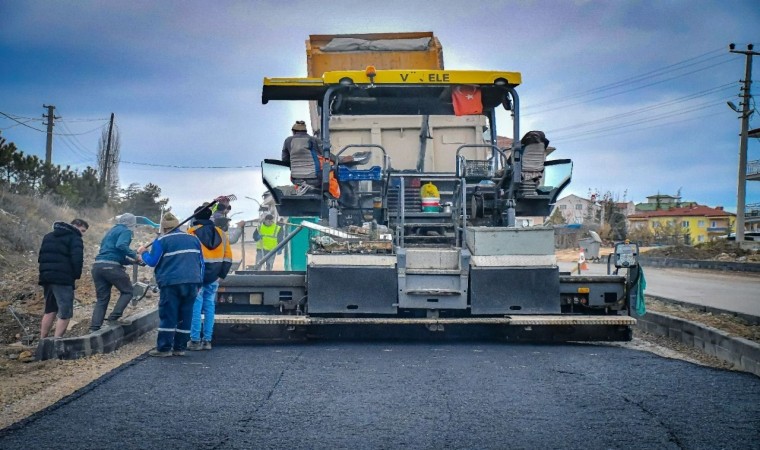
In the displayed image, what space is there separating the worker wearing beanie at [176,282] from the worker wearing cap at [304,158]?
50.7 inches

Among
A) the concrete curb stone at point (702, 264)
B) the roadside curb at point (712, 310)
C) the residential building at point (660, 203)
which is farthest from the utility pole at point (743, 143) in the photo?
the residential building at point (660, 203)

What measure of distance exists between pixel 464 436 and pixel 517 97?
487 centimetres

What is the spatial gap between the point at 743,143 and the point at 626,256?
99.7 ft

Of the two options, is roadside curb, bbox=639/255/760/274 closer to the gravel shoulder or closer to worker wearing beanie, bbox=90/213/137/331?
the gravel shoulder

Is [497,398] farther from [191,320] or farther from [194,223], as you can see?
[194,223]

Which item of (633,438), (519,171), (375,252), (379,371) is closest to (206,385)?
(379,371)

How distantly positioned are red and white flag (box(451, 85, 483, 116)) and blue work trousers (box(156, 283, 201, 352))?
Result: 11.3 feet

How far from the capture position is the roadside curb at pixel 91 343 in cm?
715

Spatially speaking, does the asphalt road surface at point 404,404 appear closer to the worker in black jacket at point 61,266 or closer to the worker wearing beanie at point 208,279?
the worker wearing beanie at point 208,279

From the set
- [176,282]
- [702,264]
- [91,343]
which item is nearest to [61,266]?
[91,343]

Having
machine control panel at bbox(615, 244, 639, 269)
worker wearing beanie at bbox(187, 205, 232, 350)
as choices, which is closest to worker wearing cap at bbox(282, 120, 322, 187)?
worker wearing beanie at bbox(187, 205, 232, 350)

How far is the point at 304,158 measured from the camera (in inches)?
322

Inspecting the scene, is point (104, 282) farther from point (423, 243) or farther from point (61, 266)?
point (423, 243)

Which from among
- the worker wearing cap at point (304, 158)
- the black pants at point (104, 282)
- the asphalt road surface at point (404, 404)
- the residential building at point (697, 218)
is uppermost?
the residential building at point (697, 218)
